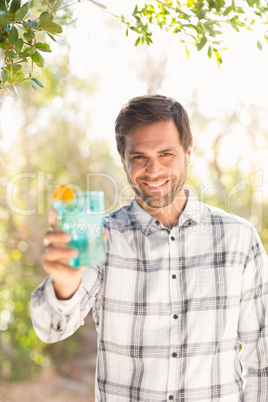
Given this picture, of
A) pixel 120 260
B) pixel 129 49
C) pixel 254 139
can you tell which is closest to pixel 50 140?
pixel 129 49

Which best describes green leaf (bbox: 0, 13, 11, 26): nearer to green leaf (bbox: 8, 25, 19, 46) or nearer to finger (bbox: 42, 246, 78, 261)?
green leaf (bbox: 8, 25, 19, 46)

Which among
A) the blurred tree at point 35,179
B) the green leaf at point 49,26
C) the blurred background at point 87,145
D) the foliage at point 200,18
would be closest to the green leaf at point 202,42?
the foliage at point 200,18

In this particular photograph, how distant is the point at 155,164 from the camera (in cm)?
166

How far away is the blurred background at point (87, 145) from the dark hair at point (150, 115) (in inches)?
90.1

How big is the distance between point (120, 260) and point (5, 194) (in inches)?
122

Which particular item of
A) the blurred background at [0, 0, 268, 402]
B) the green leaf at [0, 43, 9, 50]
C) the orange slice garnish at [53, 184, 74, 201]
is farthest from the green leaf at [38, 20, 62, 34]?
the blurred background at [0, 0, 268, 402]

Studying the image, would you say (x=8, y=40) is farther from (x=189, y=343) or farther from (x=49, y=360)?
(x=49, y=360)

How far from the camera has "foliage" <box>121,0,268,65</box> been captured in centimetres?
142

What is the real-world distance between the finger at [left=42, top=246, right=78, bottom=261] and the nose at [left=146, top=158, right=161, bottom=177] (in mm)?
707

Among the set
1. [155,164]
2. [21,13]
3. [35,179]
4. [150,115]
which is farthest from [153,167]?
[35,179]

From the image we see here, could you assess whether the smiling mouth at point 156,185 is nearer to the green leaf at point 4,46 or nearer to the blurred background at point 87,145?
the green leaf at point 4,46

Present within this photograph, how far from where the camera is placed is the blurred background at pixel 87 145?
165 inches

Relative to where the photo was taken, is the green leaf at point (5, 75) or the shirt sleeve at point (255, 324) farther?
the shirt sleeve at point (255, 324)

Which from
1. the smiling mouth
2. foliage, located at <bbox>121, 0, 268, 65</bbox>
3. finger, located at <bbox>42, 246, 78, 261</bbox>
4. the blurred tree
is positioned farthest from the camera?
the blurred tree
